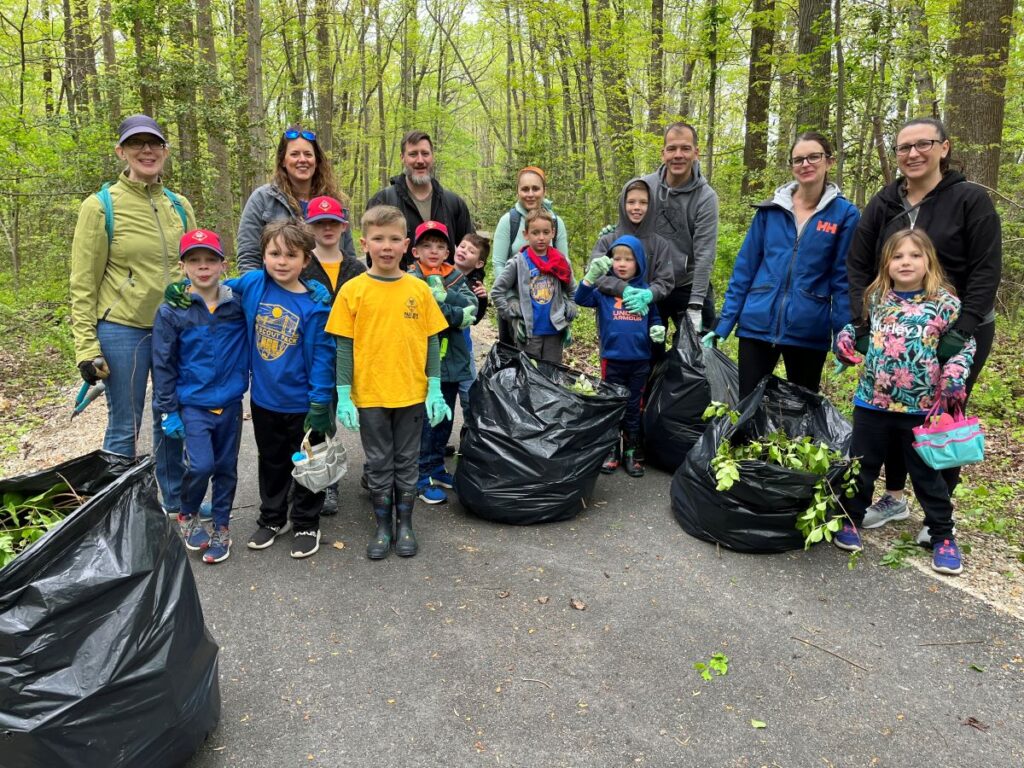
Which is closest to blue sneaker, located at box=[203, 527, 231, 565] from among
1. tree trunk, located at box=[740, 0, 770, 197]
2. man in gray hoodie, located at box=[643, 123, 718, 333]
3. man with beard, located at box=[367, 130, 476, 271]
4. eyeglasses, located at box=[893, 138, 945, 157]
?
man with beard, located at box=[367, 130, 476, 271]

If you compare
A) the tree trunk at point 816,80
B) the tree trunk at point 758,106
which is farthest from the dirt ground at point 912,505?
the tree trunk at point 758,106

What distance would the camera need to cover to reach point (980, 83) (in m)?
5.85

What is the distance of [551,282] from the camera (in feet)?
13.4

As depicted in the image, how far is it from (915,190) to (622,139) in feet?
24.3

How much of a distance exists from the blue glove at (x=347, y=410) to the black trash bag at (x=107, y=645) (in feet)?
3.65

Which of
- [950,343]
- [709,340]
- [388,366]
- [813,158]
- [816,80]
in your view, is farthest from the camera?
[816,80]

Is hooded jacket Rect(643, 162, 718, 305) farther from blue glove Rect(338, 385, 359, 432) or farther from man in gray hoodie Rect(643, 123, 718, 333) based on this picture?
blue glove Rect(338, 385, 359, 432)

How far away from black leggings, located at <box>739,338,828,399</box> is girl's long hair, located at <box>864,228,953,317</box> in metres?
0.62

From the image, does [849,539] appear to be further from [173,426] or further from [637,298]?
[173,426]

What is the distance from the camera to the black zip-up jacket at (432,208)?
404 cm

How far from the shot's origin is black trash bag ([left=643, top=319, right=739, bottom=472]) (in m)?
3.97

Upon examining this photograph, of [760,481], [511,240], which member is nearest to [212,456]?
[511,240]

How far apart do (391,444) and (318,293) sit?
85 centimetres

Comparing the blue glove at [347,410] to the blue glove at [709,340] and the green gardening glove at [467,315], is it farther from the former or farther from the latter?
the blue glove at [709,340]
